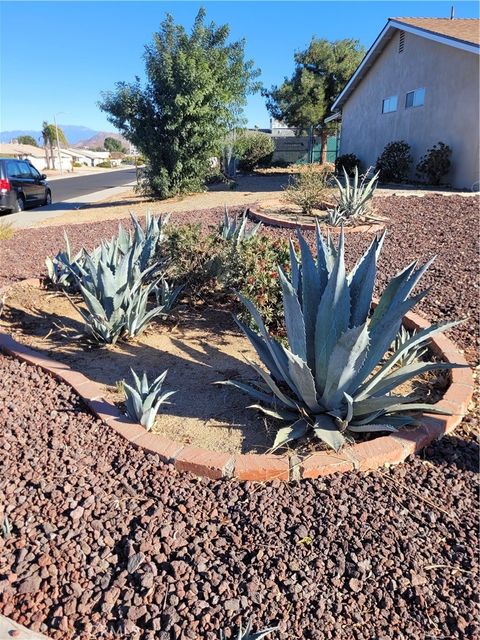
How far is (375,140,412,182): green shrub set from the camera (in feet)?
55.6

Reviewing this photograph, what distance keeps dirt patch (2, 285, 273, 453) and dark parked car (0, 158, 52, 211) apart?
1055cm

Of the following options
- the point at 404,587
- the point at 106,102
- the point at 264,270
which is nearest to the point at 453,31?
the point at 106,102

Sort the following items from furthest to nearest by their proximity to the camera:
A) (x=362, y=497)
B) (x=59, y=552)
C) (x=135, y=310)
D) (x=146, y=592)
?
(x=135, y=310) < (x=362, y=497) < (x=59, y=552) < (x=146, y=592)

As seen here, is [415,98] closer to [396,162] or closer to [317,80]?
[396,162]

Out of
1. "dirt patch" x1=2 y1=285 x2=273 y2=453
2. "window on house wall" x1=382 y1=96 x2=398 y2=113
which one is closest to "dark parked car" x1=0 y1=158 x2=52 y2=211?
"dirt patch" x1=2 y1=285 x2=273 y2=453

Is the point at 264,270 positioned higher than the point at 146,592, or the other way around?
the point at 264,270

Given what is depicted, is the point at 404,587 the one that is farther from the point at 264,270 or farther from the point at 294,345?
the point at 264,270

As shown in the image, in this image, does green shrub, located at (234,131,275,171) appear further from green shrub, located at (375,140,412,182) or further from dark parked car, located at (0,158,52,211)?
dark parked car, located at (0,158,52,211)

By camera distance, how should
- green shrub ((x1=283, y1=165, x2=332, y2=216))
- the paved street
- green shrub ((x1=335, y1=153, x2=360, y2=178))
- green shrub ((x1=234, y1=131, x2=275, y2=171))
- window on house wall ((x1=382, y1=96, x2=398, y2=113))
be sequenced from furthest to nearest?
green shrub ((x1=234, y1=131, x2=275, y2=171)), the paved street, green shrub ((x1=335, y1=153, x2=360, y2=178)), window on house wall ((x1=382, y1=96, x2=398, y2=113)), green shrub ((x1=283, y1=165, x2=332, y2=216))

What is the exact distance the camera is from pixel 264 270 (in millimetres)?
4207

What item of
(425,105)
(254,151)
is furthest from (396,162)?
(254,151)

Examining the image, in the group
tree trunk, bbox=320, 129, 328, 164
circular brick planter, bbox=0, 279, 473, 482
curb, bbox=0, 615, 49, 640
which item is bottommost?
curb, bbox=0, 615, 49, 640

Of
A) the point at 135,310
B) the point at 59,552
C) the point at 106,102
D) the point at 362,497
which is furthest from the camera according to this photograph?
the point at 106,102

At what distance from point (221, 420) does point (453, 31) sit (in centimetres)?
1687
